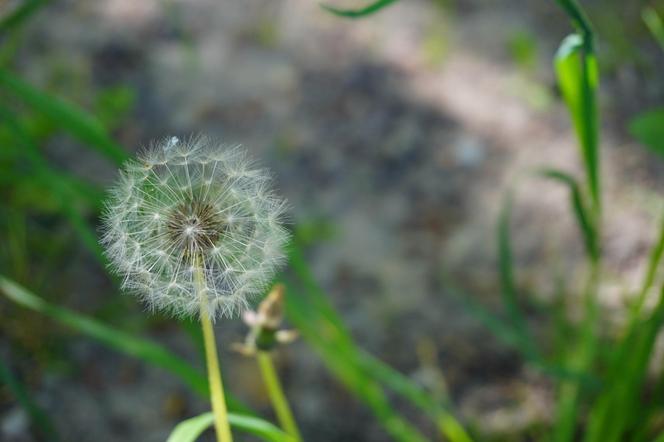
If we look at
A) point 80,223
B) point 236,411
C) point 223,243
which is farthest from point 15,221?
point 223,243

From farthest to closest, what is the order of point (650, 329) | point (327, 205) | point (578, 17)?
point (327, 205), point (650, 329), point (578, 17)

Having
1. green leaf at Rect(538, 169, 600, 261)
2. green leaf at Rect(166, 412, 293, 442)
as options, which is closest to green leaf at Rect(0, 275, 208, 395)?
green leaf at Rect(166, 412, 293, 442)

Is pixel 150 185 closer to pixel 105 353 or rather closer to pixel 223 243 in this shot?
pixel 223 243

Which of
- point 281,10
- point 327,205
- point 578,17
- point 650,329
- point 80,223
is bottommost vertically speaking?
point 650,329

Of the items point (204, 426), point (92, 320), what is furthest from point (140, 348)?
point (204, 426)

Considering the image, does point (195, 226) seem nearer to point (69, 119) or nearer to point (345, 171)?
point (69, 119)
